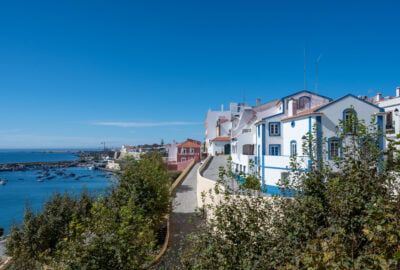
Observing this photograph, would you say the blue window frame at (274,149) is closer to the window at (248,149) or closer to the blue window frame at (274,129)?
the blue window frame at (274,129)

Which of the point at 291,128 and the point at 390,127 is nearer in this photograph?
the point at 291,128

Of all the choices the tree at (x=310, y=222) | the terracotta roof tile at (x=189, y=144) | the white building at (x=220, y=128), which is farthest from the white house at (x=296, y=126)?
the terracotta roof tile at (x=189, y=144)

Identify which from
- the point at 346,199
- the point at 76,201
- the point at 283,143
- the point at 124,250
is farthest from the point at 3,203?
the point at 346,199

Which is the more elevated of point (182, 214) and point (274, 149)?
point (274, 149)

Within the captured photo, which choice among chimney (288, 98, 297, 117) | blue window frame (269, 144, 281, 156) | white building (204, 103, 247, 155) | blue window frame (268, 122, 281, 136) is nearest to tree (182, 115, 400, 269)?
chimney (288, 98, 297, 117)

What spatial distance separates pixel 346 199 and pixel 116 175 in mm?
16195

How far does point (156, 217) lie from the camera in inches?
631

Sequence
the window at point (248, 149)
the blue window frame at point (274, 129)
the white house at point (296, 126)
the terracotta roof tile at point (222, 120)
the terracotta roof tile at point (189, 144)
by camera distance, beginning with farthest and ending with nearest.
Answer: the terracotta roof tile at point (189, 144) → the terracotta roof tile at point (222, 120) → the window at point (248, 149) → the blue window frame at point (274, 129) → the white house at point (296, 126)

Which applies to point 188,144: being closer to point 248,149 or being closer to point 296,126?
point 248,149

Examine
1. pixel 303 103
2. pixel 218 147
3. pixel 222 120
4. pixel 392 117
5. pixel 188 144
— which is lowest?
pixel 218 147

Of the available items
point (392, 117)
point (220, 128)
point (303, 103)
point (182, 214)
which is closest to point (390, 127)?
point (392, 117)

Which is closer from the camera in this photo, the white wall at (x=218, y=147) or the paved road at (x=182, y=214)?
the paved road at (x=182, y=214)

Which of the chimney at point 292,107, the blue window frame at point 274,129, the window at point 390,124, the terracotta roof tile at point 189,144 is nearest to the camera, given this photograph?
the chimney at point 292,107

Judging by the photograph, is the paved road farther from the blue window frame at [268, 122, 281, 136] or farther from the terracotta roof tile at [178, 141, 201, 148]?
the terracotta roof tile at [178, 141, 201, 148]
